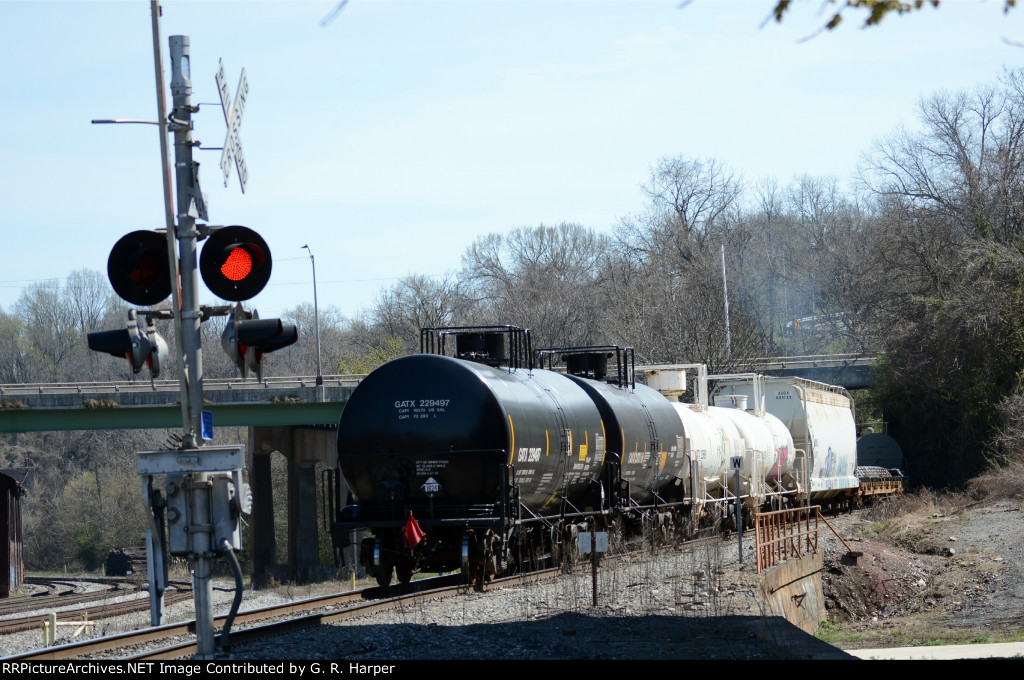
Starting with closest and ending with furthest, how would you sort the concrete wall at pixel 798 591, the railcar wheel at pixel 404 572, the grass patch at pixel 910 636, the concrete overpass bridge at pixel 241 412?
1. the grass patch at pixel 910 636
2. the railcar wheel at pixel 404 572
3. the concrete wall at pixel 798 591
4. the concrete overpass bridge at pixel 241 412

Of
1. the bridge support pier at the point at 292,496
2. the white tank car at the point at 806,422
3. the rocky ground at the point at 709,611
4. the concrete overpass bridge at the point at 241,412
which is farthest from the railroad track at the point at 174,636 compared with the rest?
the concrete overpass bridge at the point at 241,412

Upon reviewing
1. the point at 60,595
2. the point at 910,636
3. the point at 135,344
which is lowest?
the point at 60,595

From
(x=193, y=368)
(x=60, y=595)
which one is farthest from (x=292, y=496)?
(x=193, y=368)

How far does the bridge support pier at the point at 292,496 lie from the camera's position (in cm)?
4259

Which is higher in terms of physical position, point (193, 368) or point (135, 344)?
point (135, 344)

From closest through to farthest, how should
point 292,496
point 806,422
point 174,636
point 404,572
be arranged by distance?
point 174,636 → point 404,572 → point 806,422 → point 292,496

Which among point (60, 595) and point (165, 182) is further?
point (60, 595)

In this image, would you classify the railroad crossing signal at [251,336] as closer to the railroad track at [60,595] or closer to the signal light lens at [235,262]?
the signal light lens at [235,262]

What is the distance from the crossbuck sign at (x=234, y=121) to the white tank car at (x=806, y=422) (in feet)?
64.0

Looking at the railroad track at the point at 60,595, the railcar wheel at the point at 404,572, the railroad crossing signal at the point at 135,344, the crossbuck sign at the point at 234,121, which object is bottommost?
the railroad track at the point at 60,595

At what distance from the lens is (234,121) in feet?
31.2

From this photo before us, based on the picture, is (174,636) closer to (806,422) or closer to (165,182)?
(165,182)

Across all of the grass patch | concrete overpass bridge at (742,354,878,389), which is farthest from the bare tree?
the grass patch

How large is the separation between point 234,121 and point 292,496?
117 feet
